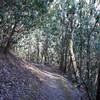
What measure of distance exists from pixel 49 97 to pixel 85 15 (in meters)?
5.61

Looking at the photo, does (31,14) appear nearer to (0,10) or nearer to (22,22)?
(22,22)

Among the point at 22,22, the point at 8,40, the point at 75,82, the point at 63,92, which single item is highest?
the point at 22,22

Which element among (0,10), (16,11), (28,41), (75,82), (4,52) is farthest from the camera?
(28,41)

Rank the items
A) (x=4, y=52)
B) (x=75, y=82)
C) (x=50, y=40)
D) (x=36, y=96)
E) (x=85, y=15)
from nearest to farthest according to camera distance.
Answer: (x=75, y=82)
(x=36, y=96)
(x=85, y=15)
(x=4, y=52)
(x=50, y=40)

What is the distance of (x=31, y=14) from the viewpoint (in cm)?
1545

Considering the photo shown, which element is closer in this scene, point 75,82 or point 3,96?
point 75,82

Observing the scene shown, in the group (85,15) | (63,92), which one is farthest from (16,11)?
(63,92)

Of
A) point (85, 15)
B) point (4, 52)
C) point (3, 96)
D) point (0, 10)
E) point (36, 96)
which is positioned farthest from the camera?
point (4, 52)

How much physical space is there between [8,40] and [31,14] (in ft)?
8.40

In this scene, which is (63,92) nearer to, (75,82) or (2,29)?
(2,29)

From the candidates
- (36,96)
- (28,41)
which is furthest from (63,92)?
(28,41)

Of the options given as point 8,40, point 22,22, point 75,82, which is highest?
point 22,22

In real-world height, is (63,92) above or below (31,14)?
below

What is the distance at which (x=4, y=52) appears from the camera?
1647cm
